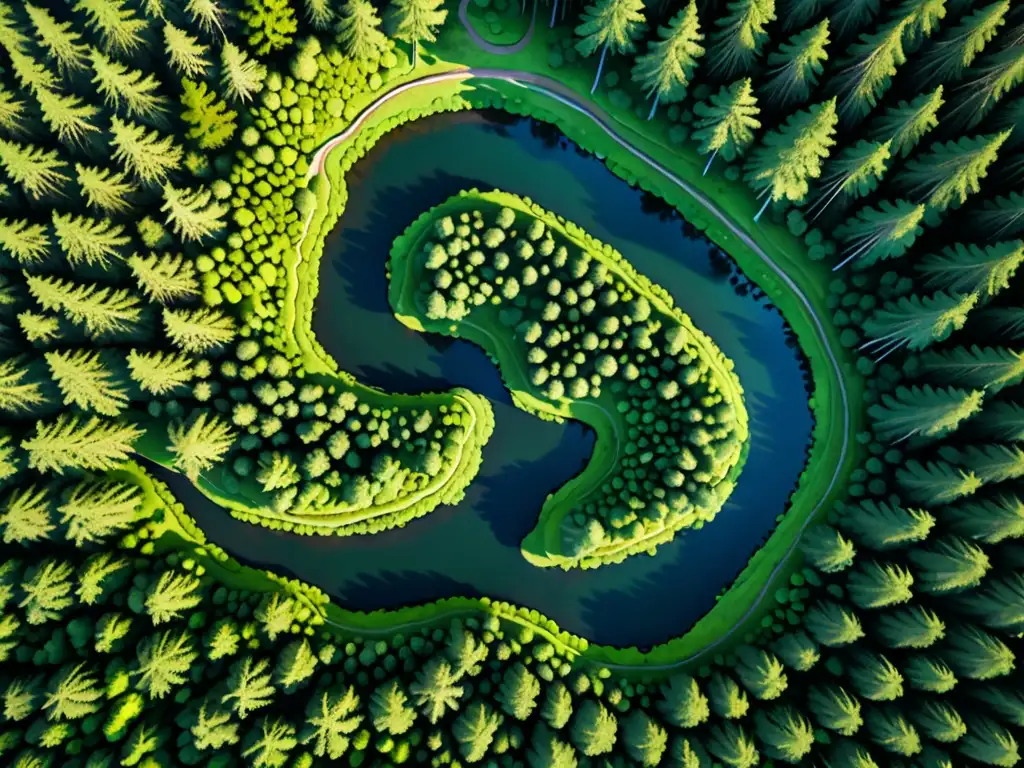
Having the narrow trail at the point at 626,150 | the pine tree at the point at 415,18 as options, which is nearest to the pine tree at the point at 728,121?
the narrow trail at the point at 626,150

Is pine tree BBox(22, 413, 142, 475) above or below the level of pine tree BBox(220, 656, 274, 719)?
above

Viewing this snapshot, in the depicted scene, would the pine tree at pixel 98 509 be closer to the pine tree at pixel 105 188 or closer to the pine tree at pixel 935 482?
the pine tree at pixel 105 188

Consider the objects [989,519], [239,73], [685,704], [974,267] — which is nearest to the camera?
[989,519]

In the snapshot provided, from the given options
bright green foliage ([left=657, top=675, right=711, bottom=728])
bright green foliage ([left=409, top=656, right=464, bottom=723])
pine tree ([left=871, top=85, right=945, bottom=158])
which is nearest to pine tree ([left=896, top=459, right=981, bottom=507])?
bright green foliage ([left=657, top=675, right=711, bottom=728])

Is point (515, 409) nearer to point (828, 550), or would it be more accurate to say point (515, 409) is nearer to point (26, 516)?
point (828, 550)

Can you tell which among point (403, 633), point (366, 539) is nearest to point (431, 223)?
point (366, 539)

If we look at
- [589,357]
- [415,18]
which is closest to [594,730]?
[589,357]

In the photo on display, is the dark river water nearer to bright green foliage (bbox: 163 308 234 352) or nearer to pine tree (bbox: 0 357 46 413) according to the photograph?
bright green foliage (bbox: 163 308 234 352)
